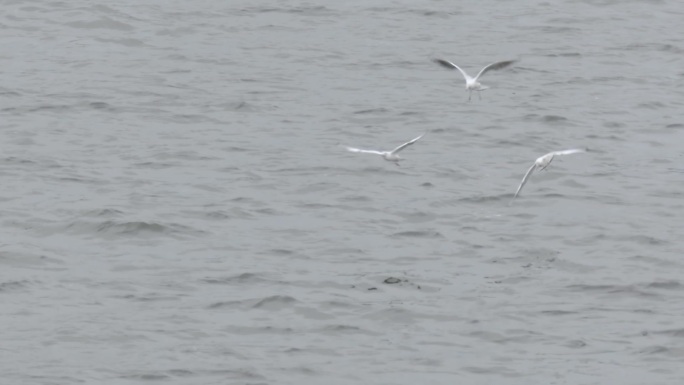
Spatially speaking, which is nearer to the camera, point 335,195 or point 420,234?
point 420,234

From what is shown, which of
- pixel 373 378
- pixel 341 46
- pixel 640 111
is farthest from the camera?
pixel 341 46

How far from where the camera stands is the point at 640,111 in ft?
95.1

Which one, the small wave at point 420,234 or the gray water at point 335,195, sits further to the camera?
the small wave at point 420,234

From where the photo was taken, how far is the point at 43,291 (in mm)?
20172

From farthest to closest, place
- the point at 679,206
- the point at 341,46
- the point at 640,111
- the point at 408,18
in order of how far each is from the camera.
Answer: the point at 408,18, the point at 341,46, the point at 640,111, the point at 679,206

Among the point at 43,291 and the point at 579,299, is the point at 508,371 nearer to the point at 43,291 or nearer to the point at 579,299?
the point at 579,299

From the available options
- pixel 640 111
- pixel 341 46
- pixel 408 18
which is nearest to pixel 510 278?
pixel 640 111

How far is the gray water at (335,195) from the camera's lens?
1869cm

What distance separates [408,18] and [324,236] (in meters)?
13.7

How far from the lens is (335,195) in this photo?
24.4 metres

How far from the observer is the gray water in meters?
18.7

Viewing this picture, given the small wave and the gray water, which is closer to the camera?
the gray water

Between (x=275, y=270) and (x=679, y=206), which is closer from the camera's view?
(x=275, y=270)

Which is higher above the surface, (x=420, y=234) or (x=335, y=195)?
(x=420, y=234)
